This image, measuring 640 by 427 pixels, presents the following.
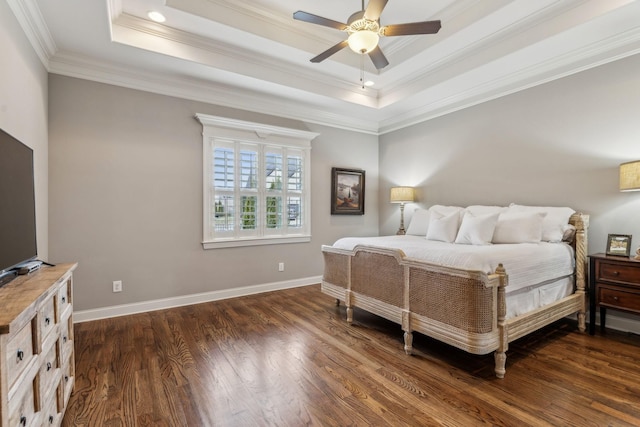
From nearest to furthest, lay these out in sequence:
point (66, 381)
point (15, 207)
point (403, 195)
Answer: point (15, 207) < point (66, 381) < point (403, 195)

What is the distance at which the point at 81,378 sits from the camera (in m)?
2.15

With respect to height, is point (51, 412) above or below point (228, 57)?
below

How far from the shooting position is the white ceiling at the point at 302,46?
2697mm

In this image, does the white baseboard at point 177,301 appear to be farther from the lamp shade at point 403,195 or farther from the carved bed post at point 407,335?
the carved bed post at point 407,335

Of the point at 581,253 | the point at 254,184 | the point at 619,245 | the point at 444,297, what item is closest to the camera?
the point at 444,297

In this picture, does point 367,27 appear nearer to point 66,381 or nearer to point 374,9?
point 374,9

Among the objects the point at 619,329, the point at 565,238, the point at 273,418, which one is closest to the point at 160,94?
the point at 273,418

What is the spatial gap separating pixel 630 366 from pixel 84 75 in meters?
5.52

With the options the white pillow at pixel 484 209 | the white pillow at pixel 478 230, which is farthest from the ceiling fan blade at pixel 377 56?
the white pillow at pixel 484 209

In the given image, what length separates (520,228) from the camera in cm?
304

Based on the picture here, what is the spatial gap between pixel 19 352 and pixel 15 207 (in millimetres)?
949

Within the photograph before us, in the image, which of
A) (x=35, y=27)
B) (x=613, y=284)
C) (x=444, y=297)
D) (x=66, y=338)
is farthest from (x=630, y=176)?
(x=35, y=27)

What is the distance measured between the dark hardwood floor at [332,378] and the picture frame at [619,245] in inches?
30.2

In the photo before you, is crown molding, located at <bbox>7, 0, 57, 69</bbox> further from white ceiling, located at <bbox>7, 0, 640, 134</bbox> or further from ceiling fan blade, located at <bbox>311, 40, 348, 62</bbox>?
ceiling fan blade, located at <bbox>311, 40, 348, 62</bbox>
